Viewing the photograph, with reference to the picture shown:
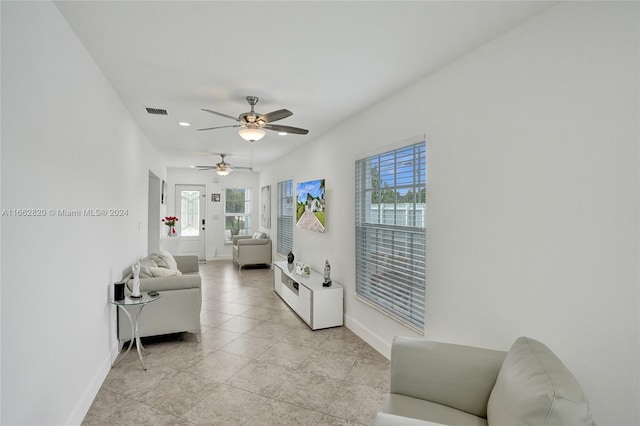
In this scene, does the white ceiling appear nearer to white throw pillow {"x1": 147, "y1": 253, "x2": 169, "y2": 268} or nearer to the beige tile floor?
white throw pillow {"x1": 147, "y1": 253, "x2": 169, "y2": 268}

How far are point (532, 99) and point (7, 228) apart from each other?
276 centimetres

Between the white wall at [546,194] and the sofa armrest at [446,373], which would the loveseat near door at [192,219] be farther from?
the sofa armrest at [446,373]

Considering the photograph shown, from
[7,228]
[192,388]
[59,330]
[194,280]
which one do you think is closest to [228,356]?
[192,388]

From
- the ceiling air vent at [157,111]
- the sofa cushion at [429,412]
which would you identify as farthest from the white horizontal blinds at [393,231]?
the ceiling air vent at [157,111]

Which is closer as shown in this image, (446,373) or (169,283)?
(446,373)

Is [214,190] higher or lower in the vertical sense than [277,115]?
lower

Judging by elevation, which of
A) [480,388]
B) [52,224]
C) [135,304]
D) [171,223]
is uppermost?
[52,224]

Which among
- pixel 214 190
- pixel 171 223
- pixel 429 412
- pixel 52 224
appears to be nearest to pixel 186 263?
pixel 171 223

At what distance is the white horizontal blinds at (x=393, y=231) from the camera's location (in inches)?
110

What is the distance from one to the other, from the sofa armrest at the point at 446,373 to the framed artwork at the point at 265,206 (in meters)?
6.55

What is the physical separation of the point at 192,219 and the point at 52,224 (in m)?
7.57

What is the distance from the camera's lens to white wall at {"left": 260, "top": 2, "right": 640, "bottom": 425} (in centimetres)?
147

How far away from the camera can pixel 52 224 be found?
178 centimetres

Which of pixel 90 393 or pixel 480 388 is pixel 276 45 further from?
pixel 90 393
